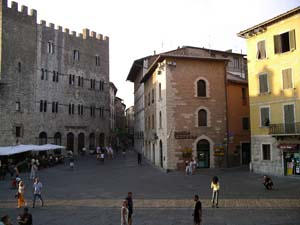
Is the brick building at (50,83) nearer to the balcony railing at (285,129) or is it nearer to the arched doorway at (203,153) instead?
the arched doorway at (203,153)

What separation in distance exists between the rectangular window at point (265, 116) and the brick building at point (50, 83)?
32.4m

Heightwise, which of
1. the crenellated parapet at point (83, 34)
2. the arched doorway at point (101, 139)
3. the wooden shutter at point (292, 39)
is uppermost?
the crenellated parapet at point (83, 34)

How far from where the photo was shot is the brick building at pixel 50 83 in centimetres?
4184

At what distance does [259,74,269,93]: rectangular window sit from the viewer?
25.6m

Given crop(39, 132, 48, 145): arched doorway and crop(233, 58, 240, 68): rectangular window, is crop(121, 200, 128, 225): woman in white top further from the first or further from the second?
crop(233, 58, 240, 68): rectangular window

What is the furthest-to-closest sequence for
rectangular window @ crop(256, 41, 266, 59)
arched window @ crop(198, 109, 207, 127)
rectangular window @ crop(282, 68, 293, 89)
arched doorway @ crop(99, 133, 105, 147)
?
1. arched doorway @ crop(99, 133, 105, 147)
2. arched window @ crop(198, 109, 207, 127)
3. rectangular window @ crop(256, 41, 266, 59)
4. rectangular window @ crop(282, 68, 293, 89)

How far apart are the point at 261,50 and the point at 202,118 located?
823 cm

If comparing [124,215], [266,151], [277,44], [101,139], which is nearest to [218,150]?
[266,151]

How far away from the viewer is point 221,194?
56.7 feet

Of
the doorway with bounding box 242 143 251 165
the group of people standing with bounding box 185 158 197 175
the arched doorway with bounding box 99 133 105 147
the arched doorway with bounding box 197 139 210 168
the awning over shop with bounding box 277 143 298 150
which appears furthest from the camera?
the arched doorway with bounding box 99 133 105 147

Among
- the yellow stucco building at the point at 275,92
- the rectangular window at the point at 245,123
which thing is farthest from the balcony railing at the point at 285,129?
the rectangular window at the point at 245,123

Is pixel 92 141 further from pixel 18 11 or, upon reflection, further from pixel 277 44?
pixel 277 44

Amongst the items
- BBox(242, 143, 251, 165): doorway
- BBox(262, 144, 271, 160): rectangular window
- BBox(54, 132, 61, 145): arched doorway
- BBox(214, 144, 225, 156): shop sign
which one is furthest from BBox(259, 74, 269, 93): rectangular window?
BBox(54, 132, 61, 145): arched doorway

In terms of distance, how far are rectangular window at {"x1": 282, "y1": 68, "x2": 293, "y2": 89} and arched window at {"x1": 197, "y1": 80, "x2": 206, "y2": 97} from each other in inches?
315
